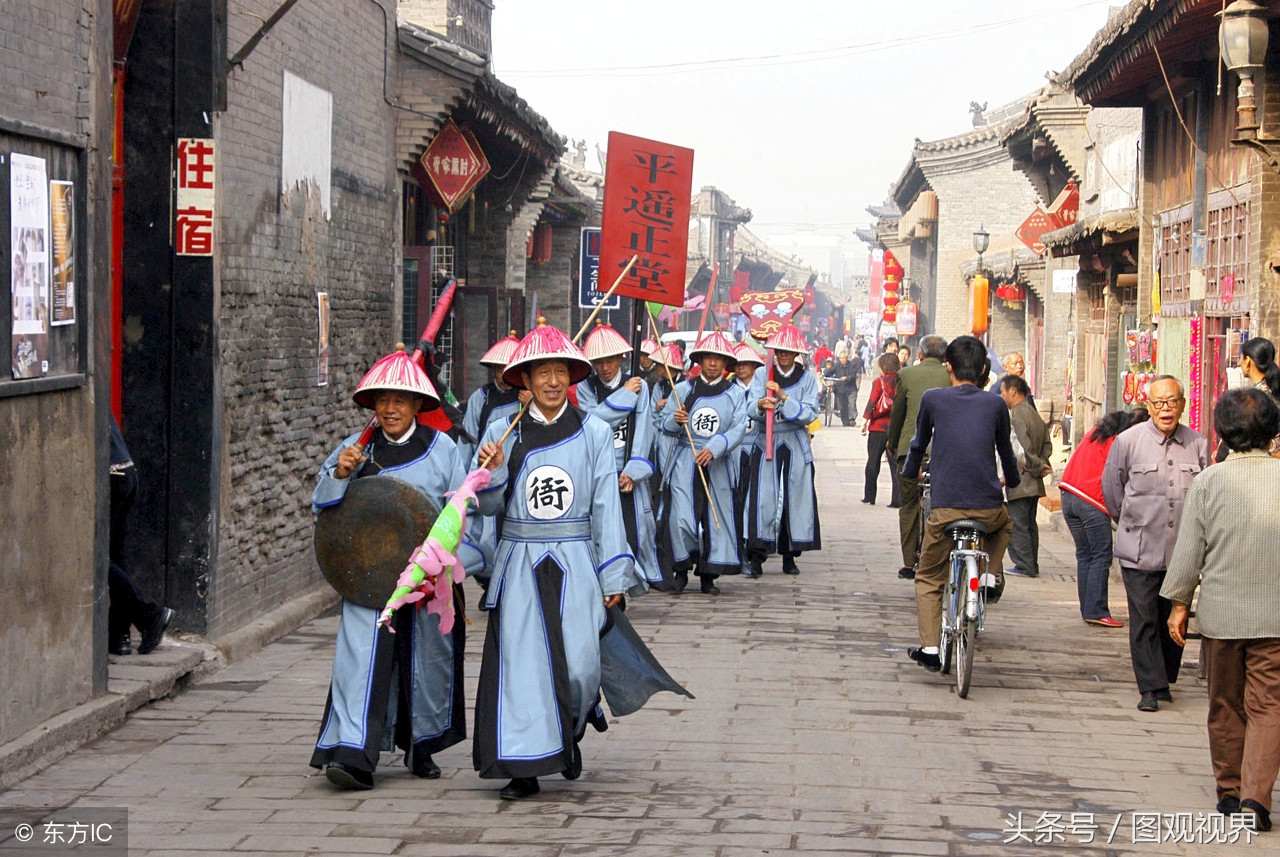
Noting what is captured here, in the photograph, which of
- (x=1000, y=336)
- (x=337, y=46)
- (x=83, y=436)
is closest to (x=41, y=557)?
(x=83, y=436)

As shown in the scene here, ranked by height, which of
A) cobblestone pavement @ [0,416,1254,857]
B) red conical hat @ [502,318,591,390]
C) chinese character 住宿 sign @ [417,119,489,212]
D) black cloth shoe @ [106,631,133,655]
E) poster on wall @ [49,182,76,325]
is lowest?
cobblestone pavement @ [0,416,1254,857]

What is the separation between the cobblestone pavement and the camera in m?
5.70

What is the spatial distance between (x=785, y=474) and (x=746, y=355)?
110cm

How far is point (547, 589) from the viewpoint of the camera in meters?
6.30

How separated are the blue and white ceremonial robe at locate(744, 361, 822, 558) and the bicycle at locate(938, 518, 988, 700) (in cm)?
399

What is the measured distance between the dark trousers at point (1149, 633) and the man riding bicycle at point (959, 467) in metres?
0.83

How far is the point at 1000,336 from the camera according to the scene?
36969 millimetres

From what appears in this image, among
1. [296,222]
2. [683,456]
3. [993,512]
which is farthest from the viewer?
[683,456]

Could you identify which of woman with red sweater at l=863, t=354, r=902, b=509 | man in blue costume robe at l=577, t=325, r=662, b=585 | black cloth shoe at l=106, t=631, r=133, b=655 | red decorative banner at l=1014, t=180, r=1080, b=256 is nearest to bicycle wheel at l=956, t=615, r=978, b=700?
man in blue costume robe at l=577, t=325, r=662, b=585

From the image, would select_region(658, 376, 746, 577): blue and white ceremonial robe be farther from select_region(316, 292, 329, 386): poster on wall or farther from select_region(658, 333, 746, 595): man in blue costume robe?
select_region(316, 292, 329, 386): poster on wall

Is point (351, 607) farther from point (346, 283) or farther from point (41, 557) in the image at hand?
point (346, 283)

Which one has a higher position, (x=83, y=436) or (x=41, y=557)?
(x=83, y=436)

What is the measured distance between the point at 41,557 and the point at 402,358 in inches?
74.9

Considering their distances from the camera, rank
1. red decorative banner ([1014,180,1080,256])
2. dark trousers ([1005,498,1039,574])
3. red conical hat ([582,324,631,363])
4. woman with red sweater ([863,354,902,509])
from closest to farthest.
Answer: red conical hat ([582,324,631,363])
dark trousers ([1005,498,1039,574])
woman with red sweater ([863,354,902,509])
red decorative banner ([1014,180,1080,256])
